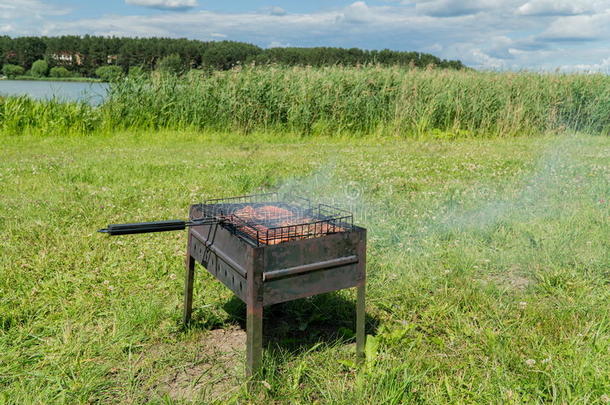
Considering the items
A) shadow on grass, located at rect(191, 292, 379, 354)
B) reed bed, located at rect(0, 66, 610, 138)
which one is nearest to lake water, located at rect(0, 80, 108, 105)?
reed bed, located at rect(0, 66, 610, 138)

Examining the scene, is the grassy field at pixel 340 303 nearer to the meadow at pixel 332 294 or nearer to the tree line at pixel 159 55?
the meadow at pixel 332 294

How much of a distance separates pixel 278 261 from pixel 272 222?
0.43 meters

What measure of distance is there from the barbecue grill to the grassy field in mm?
A: 415

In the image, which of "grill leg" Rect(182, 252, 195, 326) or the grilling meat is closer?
the grilling meat

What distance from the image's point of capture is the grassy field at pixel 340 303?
275 centimetres

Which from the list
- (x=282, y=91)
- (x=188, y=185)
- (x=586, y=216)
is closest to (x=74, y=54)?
(x=282, y=91)

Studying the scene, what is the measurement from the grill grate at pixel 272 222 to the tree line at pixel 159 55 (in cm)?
1227

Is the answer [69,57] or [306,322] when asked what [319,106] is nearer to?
[306,322]

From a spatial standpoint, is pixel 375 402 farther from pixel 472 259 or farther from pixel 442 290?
pixel 472 259

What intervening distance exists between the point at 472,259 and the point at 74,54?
2508 centimetres

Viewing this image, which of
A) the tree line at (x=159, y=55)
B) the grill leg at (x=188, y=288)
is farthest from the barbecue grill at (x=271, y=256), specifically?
the tree line at (x=159, y=55)

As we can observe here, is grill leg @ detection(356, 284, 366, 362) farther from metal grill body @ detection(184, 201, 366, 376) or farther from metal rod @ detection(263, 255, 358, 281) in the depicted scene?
metal rod @ detection(263, 255, 358, 281)

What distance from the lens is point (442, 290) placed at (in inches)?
151

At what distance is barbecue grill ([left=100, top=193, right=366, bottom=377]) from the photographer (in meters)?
2.46
